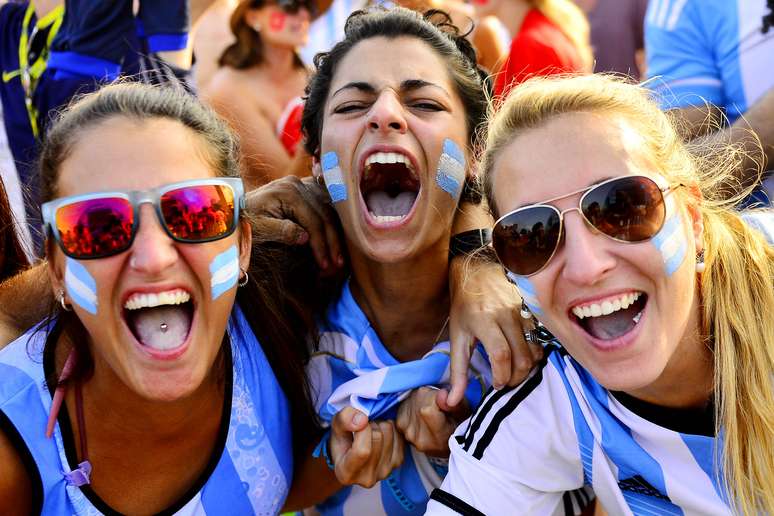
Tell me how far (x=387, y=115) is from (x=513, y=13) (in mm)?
2101

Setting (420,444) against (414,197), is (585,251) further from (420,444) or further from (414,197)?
(414,197)

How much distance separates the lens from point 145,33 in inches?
160

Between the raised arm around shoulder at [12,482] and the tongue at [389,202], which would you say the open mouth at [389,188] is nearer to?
the tongue at [389,202]

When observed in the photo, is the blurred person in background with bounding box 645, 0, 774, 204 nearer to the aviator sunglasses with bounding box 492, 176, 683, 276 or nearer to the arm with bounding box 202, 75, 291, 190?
the aviator sunglasses with bounding box 492, 176, 683, 276

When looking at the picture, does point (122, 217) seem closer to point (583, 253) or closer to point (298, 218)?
point (298, 218)

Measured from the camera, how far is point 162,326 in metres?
2.21

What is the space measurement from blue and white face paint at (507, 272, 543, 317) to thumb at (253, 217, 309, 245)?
769 mm

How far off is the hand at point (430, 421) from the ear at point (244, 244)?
0.60 meters

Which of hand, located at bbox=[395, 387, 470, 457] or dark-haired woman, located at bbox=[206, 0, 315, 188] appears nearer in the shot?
hand, located at bbox=[395, 387, 470, 457]

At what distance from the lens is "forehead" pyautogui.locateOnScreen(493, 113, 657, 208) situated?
1984mm

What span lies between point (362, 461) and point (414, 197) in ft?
3.07

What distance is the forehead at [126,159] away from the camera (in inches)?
82.1

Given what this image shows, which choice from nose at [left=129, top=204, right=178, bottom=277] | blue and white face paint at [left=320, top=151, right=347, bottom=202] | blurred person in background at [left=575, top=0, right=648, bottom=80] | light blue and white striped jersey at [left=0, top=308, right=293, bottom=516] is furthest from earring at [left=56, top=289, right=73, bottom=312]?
blurred person in background at [left=575, top=0, right=648, bottom=80]

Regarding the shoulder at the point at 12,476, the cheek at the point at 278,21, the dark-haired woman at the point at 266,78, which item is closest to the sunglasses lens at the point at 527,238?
the shoulder at the point at 12,476
